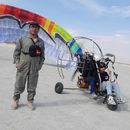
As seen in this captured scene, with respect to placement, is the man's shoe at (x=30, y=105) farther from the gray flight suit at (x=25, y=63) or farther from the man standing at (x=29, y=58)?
the gray flight suit at (x=25, y=63)

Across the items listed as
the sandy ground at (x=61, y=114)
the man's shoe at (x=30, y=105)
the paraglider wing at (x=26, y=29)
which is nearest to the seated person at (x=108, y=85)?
the sandy ground at (x=61, y=114)

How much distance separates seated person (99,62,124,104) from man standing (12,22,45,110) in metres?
1.85

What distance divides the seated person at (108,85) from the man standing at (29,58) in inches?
72.8

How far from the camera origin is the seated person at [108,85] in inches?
278

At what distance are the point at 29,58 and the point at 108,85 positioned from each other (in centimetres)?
213

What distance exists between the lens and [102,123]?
5840 mm

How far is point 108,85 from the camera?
23.3 ft

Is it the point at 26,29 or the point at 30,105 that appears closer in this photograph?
the point at 30,105

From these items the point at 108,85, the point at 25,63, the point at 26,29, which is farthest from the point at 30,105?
the point at 26,29

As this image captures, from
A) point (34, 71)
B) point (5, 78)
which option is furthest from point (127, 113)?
point (5, 78)

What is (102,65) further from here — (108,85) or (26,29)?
(26,29)

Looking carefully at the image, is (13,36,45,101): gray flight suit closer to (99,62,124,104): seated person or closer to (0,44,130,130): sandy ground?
(0,44,130,130): sandy ground

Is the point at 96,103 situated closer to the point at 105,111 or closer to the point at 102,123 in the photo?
the point at 105,111

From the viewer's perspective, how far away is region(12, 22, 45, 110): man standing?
598 cm
